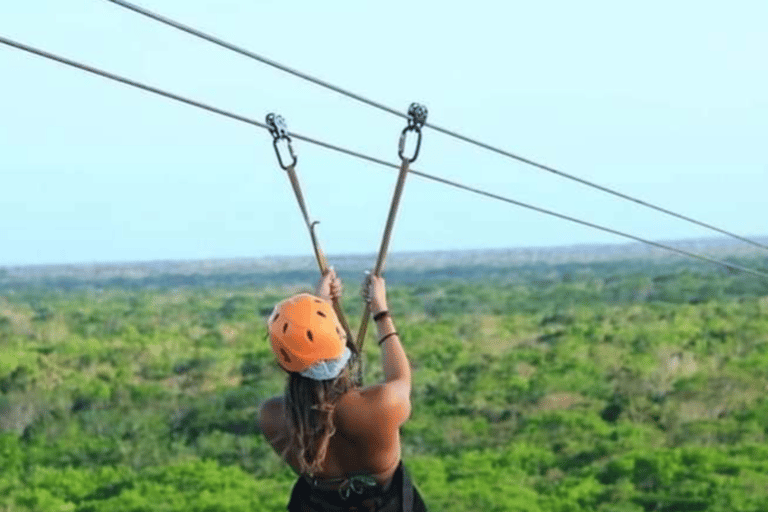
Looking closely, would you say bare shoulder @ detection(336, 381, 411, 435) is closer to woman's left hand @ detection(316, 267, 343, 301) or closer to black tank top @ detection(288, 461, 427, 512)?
black tank top @ detection(288, 461, 427, 512)

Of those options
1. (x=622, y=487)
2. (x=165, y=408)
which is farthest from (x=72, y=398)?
(x=622, y=487)

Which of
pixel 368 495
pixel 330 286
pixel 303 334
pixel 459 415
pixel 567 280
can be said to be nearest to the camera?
pixel 303 334

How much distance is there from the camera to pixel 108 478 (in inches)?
1086

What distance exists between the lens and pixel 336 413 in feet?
14.4

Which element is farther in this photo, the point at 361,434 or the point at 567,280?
the point at 567,280

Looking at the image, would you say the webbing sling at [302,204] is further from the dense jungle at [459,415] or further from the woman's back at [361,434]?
the dense jungle at [459,415]

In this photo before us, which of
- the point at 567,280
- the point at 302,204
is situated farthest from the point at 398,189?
the point at 567,280

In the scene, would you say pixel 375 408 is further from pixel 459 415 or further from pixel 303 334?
pixel 459 415

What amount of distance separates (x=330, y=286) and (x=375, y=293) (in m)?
0.26

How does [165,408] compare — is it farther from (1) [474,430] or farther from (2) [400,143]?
(2) [400,143]

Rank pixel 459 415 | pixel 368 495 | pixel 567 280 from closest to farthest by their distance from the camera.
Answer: pixel 368 495 < pixel 459 415 < pixel 567 280

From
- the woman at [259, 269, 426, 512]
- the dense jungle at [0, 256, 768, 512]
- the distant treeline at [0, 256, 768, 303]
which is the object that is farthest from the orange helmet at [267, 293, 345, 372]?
the distant treeline at [0, 256, 768, 303]

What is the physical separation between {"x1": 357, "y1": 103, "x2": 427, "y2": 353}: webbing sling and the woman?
106 mm

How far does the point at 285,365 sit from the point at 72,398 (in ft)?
109
